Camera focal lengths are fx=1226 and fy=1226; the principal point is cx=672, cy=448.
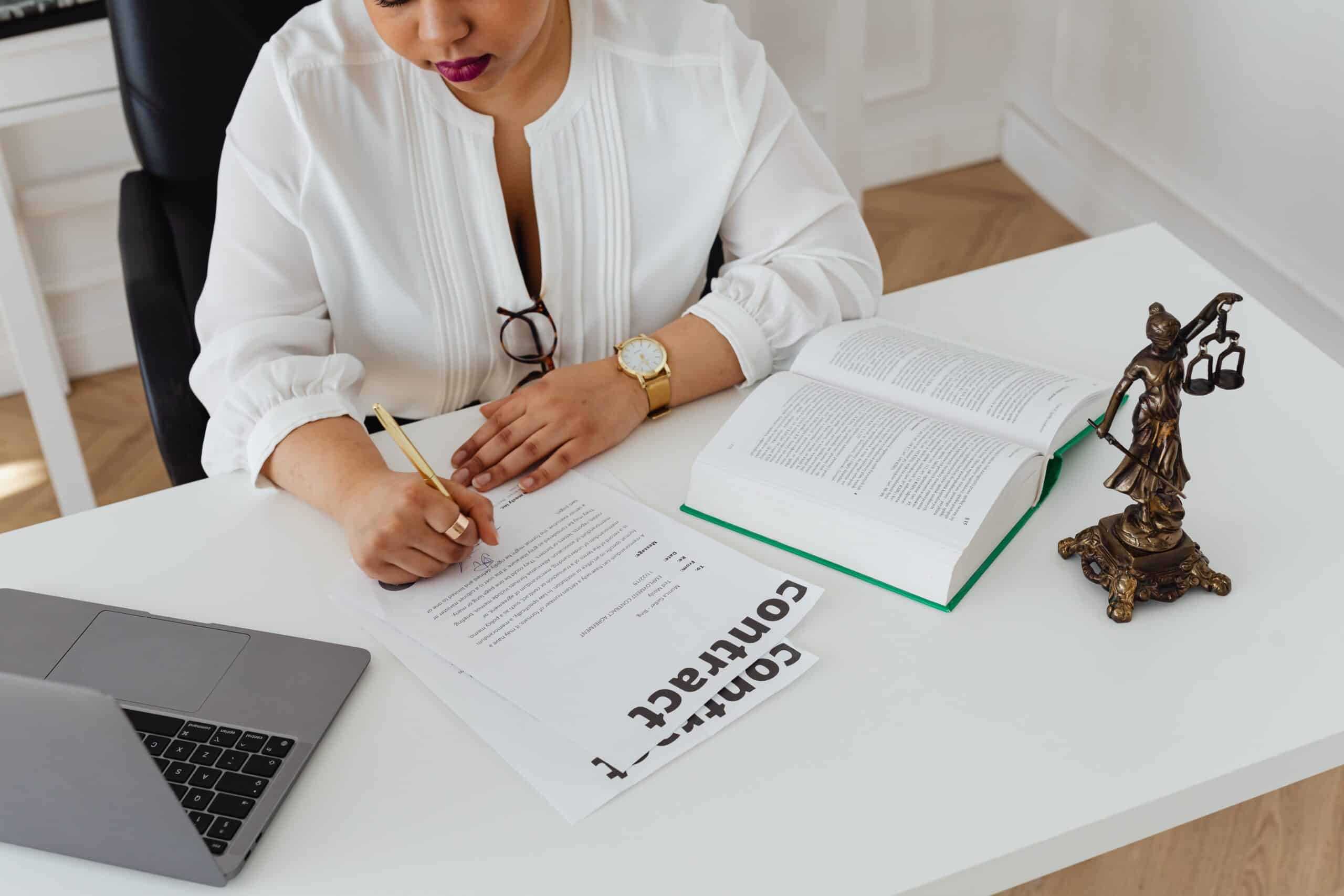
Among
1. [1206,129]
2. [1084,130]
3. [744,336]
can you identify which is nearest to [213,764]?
[744,336]

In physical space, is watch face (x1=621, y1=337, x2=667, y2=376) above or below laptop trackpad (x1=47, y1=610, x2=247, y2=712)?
above

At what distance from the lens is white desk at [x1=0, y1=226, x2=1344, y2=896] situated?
80 centimetres

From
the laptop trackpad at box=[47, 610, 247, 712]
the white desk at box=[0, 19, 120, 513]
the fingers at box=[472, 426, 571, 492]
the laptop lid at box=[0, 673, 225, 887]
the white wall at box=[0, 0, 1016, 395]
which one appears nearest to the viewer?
the laptop lid at box=[0, 673, 225, 887]

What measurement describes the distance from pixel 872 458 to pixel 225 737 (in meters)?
0.56

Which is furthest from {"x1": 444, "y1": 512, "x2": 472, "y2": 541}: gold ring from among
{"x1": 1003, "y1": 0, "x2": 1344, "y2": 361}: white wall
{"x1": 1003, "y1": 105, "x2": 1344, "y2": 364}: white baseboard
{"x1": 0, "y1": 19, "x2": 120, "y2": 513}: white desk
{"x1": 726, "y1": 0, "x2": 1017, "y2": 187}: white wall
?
{"x1": 726, "y1": 0, "x2": 1017, "y2": 187}: white wall

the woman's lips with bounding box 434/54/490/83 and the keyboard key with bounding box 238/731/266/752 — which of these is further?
the woman's lips with bounding box 434/54/490/83

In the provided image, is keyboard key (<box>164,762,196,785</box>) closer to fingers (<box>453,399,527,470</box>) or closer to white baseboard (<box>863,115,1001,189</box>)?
fingers (<box>453,399,527,470</box>)

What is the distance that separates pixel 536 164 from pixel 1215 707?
848 mm

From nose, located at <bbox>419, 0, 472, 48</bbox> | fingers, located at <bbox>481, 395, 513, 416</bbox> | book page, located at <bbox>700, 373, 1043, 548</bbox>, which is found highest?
nose, located at <bbox>419, 0, 472, 48</bbox>

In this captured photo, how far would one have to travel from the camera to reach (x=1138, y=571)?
951mm

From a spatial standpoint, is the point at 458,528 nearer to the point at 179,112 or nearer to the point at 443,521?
the point at 443,521

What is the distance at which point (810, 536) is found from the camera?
103 centimetres

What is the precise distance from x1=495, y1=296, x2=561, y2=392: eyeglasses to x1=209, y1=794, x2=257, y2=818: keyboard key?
2.05ft

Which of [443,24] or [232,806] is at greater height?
[443,24]
